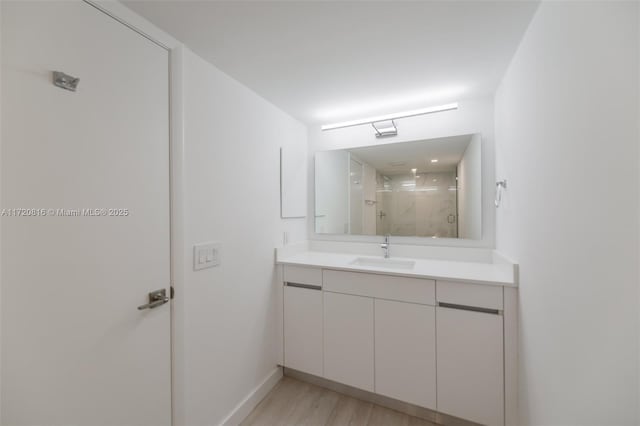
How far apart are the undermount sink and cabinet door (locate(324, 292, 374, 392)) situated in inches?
15.4

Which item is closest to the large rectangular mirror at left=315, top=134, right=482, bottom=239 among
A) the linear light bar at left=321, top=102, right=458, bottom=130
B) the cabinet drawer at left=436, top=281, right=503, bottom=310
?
the linear light bar at left=321, top=102, right=458, bottom=130

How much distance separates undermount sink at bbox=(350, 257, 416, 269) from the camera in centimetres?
213

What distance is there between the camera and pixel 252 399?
1.77 meters

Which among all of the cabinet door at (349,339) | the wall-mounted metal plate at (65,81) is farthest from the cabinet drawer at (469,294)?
the wall-mounted metal plate at (65,81)

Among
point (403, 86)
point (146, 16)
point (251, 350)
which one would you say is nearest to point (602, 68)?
point (403, 86)

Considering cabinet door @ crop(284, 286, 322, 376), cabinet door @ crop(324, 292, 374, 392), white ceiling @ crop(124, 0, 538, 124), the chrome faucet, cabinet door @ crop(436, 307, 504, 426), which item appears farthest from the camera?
the chrome faucet

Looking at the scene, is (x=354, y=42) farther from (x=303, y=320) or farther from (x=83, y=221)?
(x=303, y=320)

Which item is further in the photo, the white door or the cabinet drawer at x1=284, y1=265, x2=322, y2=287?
the cabinet drawer at x1=284, y1=265, x2=322, y2=287

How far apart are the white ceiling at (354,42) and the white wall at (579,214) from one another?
0.23m

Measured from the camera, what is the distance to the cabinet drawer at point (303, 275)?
6.42 ft

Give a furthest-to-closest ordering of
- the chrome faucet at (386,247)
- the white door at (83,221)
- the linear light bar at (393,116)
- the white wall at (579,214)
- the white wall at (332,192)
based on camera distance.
Answer: the white wall at (332,192), the chrome faucet at (386,247), the linear light bar at (393,116), the white door at (83,221), the white wall at (579,214)

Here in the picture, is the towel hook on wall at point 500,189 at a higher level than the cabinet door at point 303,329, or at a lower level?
higher

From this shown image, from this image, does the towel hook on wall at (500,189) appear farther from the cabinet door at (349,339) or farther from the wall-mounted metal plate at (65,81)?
the wall-mounted metal plate at (65,81)

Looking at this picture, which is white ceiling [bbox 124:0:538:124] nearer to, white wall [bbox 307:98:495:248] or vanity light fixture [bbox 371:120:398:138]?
white wall [bbox 307:98:495:248]
